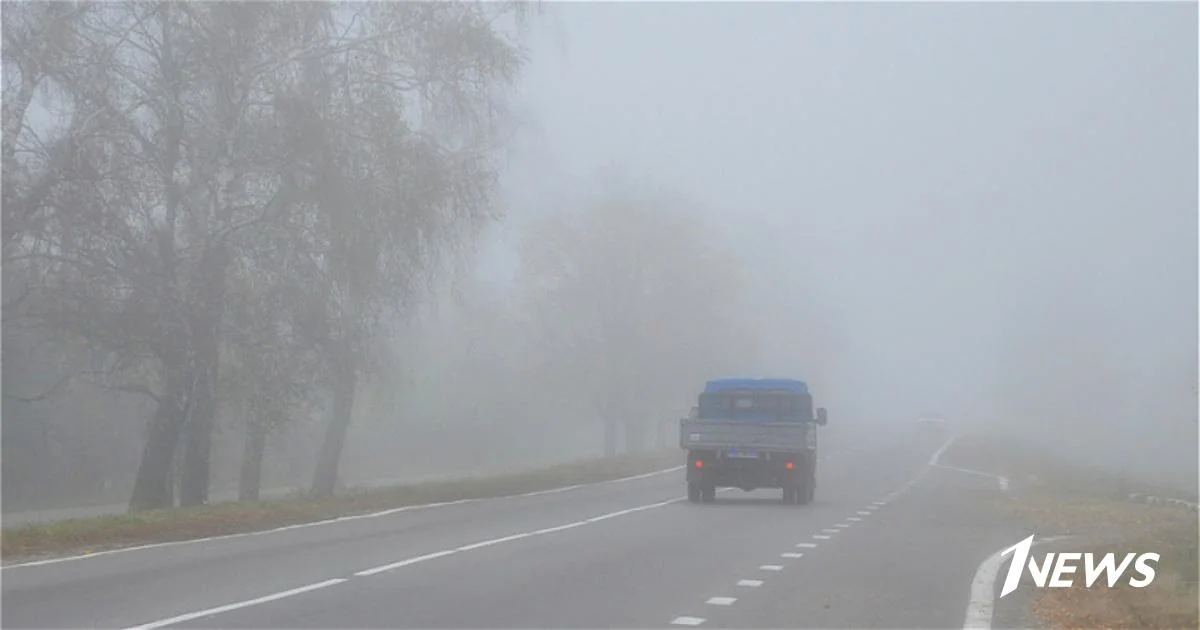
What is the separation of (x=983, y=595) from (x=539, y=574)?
438 centimetres

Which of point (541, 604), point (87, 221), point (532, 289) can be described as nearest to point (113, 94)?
point (87, 221)

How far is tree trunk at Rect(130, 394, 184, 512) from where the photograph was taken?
26172mm

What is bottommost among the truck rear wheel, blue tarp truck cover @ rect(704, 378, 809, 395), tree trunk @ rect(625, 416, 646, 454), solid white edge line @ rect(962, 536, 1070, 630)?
tree trunk @ rect(625, 416, 646, 454)

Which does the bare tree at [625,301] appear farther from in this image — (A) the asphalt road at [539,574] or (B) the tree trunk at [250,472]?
(A) the asphalt road at [539,574]

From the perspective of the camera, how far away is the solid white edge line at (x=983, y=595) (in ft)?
41.9

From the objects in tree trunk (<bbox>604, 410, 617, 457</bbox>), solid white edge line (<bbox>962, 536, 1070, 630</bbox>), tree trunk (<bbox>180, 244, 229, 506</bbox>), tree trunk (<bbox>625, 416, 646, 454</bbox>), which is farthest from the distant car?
solid white edge line (<bbox>962, 536, 1070, 630</bbox>)

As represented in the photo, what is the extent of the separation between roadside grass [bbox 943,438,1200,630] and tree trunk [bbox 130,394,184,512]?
14.4 m

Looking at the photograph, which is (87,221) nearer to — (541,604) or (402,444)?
(541,604)

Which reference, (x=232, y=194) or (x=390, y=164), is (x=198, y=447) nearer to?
(x=232, y=194)

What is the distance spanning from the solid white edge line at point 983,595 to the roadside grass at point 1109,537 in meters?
0.44

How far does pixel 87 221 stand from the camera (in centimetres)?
2391

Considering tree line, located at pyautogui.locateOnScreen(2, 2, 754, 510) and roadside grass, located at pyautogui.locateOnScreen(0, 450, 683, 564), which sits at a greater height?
tree line, located at pyautogui.locateOnScreen(2, 2, 754, 510)

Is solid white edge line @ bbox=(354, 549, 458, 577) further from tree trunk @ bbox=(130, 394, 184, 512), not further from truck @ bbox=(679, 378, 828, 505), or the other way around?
truck @ bbox=(679, 378, 828, 505)

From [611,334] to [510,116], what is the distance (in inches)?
1191
